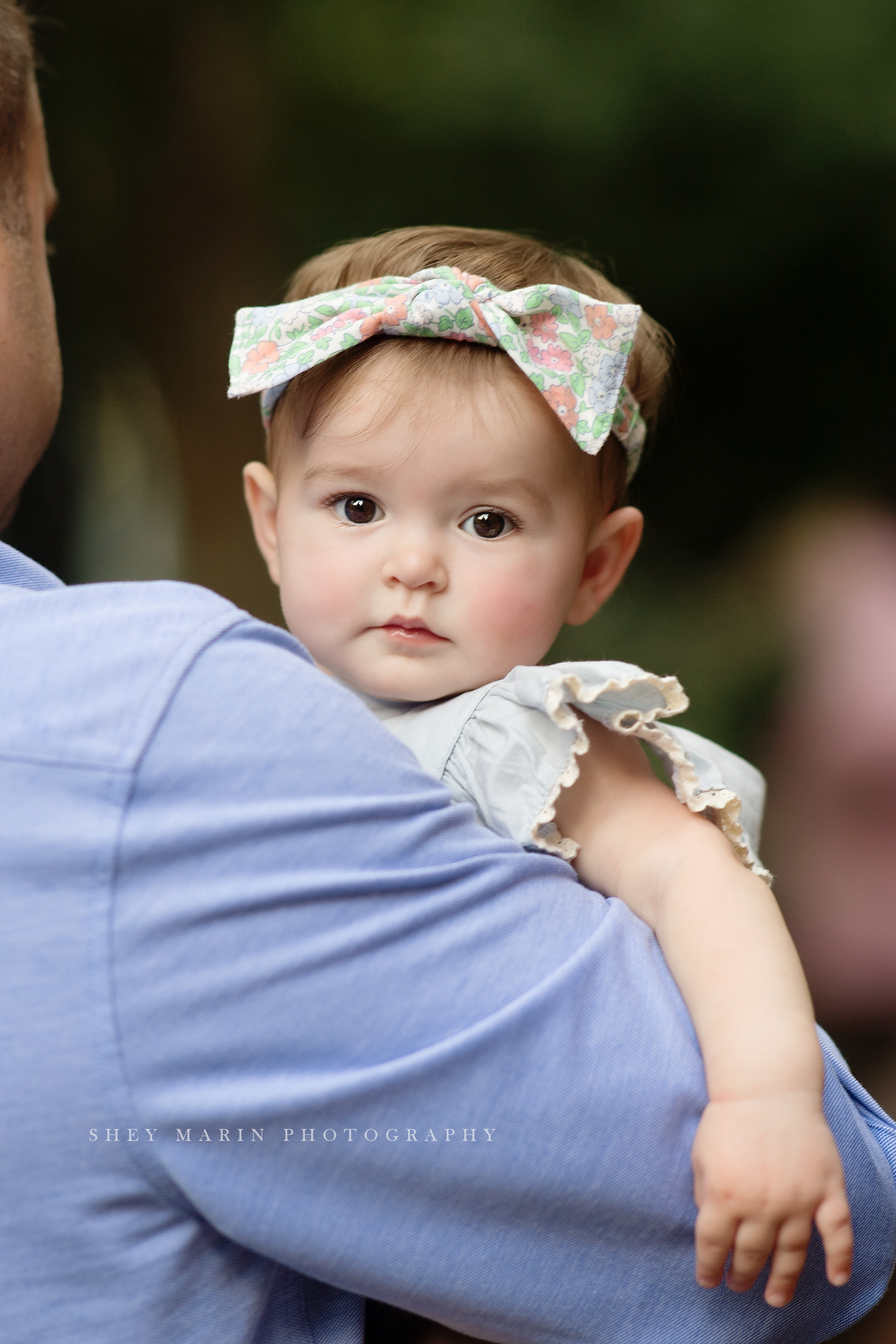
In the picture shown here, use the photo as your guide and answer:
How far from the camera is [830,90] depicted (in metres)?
3.14

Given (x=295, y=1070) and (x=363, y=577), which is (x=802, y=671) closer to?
(x=363, y=577)

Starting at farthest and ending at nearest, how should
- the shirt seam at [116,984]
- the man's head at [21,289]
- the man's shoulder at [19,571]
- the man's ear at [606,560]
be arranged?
the man's ear at [606,560], the man's head at [21,289], the man's shoulder at [19,571], the shirt seam at [116,984]

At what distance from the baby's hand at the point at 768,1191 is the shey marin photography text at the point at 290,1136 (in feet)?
0.51

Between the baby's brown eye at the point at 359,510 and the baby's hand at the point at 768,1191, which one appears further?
the baby's brown eye at the point at 359,510

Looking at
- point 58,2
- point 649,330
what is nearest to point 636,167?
point 58,2

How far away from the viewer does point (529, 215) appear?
3.45m

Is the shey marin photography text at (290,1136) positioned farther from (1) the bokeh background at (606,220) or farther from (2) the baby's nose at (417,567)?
(1) the bokeh background at (606,220)

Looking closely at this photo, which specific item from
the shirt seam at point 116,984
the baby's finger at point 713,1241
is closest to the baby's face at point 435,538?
the shirt seam at point 116,984

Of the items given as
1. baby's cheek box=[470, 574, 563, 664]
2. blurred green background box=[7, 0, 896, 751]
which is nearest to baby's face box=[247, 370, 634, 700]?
baby's cheek box=[470, 574, 563, 664]

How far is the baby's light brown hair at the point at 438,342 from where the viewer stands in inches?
44.8

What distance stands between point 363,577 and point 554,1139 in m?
0.55

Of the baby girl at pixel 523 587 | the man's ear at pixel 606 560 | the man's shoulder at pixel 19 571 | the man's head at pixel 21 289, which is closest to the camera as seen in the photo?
the baby girl at pixel 523 587

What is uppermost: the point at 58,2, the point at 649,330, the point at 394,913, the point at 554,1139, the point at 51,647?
the point at 58,2

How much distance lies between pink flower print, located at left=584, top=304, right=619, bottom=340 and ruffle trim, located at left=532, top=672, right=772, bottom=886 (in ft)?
1.26
